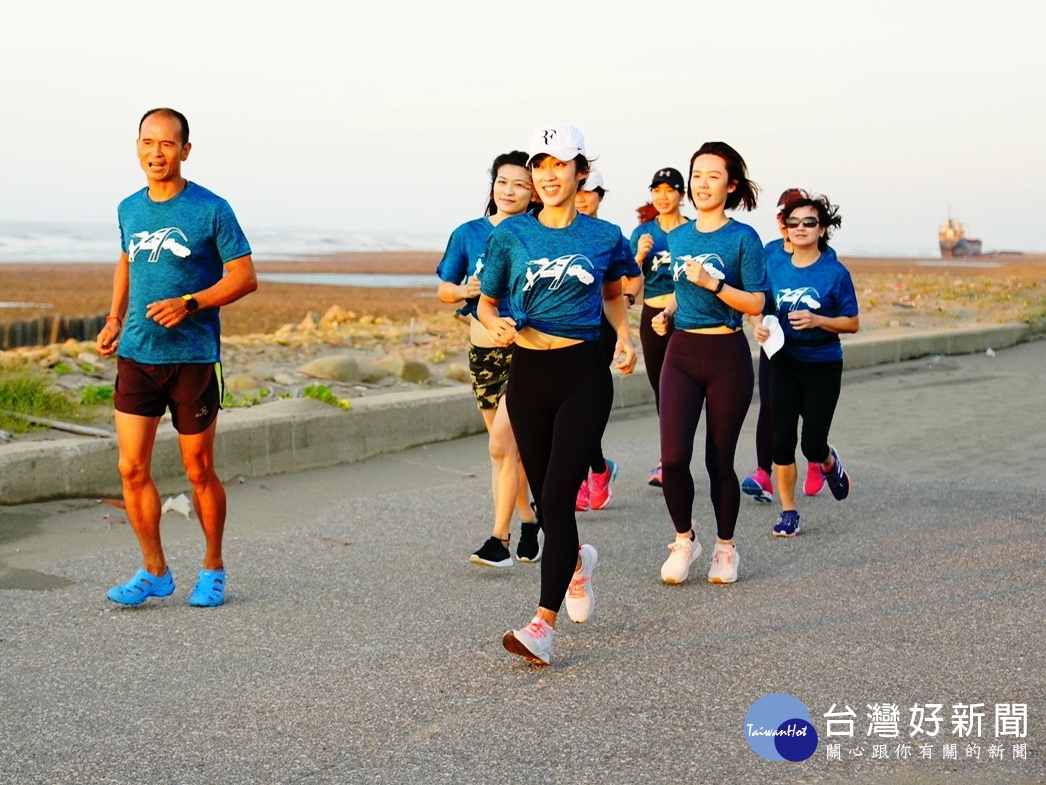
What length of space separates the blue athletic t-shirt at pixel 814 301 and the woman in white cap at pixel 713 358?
3.94 feet

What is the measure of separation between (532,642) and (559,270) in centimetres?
144

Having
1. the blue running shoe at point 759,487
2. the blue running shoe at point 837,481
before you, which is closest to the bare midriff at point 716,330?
the blue running shoe at point 837,481

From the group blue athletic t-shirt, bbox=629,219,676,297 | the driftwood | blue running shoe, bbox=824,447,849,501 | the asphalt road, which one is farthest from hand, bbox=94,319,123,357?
blue running shoe, bbox=824,447,849,501

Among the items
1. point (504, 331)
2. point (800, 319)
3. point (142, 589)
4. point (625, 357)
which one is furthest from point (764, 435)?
point (142, 589)

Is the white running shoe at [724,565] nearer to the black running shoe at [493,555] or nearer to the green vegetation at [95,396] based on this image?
the black running shoe at [493,555]

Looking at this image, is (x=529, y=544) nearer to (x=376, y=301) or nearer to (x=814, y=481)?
(x=814, y=481)

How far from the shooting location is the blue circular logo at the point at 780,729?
4.41 meters

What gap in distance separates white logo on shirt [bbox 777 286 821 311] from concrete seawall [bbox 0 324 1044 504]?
11.5 ft

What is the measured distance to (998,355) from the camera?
18844mm

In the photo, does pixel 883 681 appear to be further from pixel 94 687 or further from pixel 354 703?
pixel 94 687

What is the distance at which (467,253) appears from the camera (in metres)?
7.11

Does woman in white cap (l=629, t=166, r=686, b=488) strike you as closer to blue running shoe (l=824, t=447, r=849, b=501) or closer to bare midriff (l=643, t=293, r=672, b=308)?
bare midriff (l=643, t=293, r=672, b=308)

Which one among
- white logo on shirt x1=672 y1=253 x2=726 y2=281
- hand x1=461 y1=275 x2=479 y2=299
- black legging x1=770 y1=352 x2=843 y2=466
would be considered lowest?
black legging x1=770 y1=352 x2=843 y2=466

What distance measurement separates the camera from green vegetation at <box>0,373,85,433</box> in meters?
9.38
